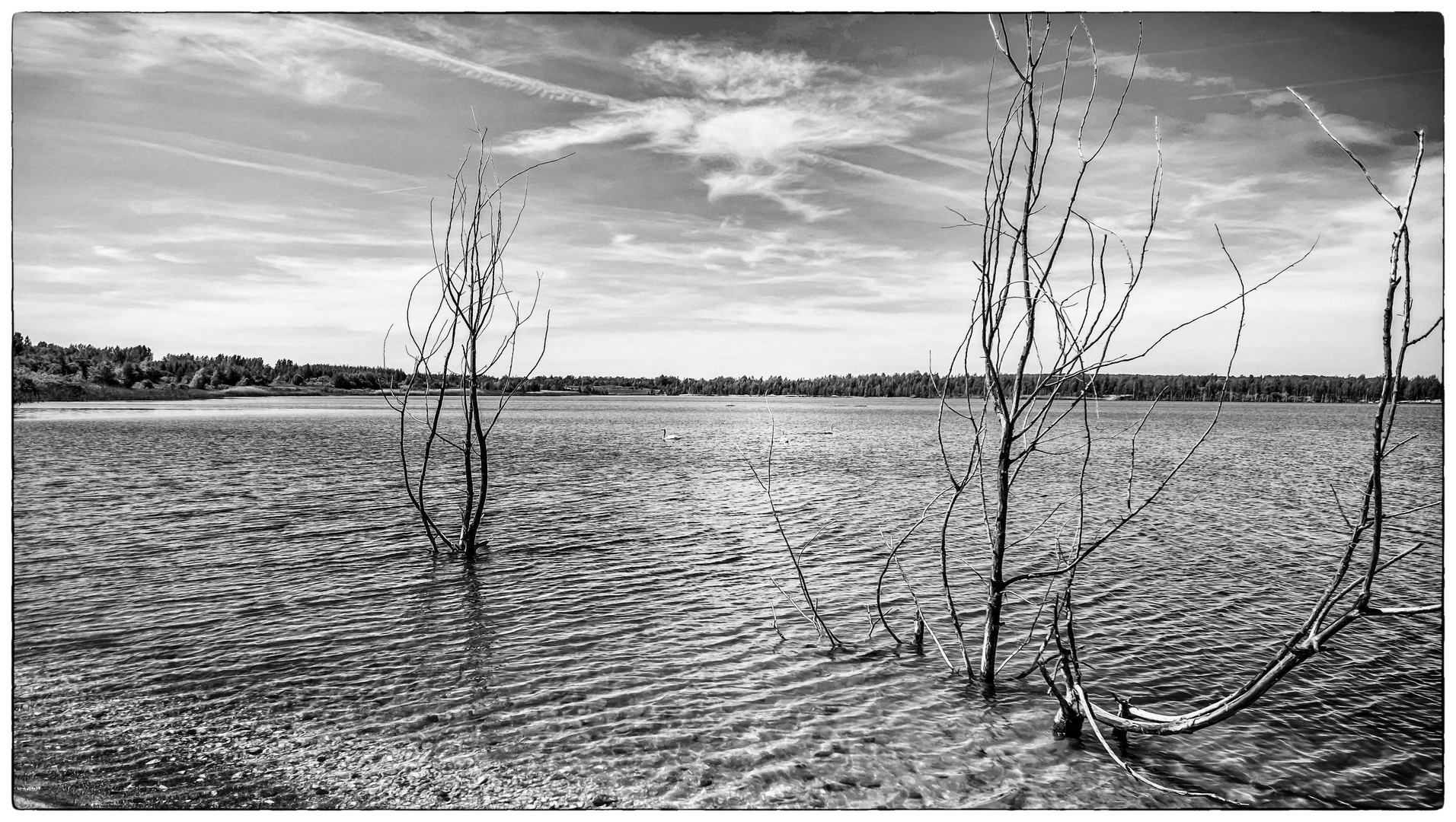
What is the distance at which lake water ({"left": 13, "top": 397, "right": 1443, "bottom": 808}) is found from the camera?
3893 mm

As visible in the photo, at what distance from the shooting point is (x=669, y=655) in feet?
17.9

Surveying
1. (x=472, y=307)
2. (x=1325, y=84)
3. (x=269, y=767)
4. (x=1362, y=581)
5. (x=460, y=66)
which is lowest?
(x=269, y=767)

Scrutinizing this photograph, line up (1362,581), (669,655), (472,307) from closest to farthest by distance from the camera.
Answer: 1. (1362,581)
2. (669,655)
3. (472,307)

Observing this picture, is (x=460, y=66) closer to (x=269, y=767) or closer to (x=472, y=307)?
(x=472, y=307)

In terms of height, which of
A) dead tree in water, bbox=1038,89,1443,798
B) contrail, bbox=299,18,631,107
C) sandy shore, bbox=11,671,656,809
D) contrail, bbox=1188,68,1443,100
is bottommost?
sandy shore, bbox=11,671,656,809

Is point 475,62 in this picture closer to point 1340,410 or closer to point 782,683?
point 782,683

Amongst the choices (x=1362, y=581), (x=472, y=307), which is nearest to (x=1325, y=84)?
(x=1362, y=581)

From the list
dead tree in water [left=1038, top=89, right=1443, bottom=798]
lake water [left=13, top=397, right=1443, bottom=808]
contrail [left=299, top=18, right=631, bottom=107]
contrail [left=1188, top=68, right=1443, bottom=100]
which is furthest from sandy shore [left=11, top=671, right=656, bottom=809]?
contrail [left=1188, top=68, right=1443, bottom=100]

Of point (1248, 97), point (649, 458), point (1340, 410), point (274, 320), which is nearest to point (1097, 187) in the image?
point (1248, 97)

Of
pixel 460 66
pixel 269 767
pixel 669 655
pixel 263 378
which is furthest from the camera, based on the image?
pixel 263 378

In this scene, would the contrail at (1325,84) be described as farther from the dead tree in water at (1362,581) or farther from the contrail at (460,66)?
the contrail at (460,66)

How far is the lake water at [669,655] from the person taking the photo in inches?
153

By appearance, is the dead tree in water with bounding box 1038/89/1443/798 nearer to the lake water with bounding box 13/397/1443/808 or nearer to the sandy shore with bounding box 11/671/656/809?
the lake water with bounding box 13/397/1443/808

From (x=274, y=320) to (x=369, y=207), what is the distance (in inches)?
137
